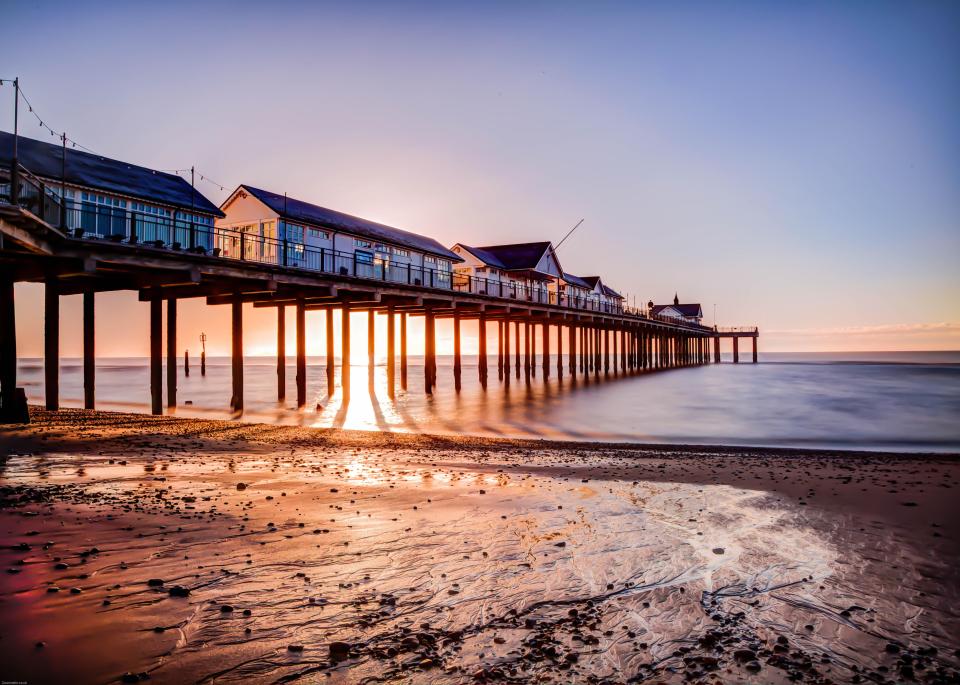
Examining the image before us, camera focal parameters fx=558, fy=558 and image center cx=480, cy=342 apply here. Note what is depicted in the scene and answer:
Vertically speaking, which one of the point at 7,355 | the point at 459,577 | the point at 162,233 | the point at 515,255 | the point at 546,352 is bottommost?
the point at 459,577

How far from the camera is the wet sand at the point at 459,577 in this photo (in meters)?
3.52

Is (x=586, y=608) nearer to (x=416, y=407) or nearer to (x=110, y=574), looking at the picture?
(x=110, y=574)

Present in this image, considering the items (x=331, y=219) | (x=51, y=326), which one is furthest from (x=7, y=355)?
(x=331, y=219)

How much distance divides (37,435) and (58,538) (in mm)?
7719

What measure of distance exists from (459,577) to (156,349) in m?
17.0

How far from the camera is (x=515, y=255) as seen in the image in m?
47.9

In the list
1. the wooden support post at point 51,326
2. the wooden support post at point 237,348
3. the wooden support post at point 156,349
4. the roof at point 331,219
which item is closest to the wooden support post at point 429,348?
the roof at point 331,219

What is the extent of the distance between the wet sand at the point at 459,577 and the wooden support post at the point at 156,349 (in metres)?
9.64

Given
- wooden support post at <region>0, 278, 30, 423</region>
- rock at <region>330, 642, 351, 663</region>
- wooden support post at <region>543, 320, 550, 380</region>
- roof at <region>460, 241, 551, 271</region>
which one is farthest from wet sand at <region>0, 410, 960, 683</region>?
roof at <region>460, 241, 551, 271</region>

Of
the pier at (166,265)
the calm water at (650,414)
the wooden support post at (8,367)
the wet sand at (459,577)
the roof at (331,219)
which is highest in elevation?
the roof at (331,219)

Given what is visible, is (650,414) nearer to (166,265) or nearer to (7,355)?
(166,265)

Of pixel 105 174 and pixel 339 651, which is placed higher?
pixel 105 174

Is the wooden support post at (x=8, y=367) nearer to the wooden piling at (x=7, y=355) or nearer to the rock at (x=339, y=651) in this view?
the wooden piling at (x=7, y=355)

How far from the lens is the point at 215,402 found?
27484 millimetres
